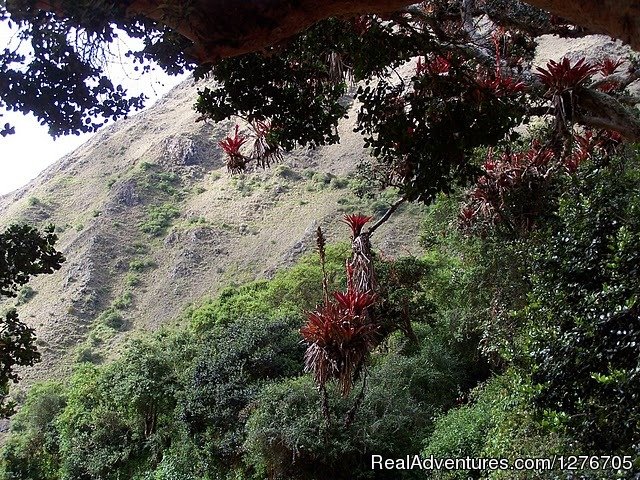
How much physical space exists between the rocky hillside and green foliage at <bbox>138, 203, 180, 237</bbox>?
0.07 metres

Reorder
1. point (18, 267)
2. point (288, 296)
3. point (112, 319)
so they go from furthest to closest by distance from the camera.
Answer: point (112, 319) → point (288, 296) → point (18, 267)

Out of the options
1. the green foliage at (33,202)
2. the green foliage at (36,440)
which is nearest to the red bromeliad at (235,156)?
the green foliage at (36,440)

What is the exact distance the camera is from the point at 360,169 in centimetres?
1096

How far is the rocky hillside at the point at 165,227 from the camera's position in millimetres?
27031

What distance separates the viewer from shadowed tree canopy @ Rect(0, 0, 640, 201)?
2.97 m

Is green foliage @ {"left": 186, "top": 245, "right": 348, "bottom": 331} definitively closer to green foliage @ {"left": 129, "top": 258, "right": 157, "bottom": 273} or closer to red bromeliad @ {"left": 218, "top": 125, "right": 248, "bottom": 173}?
red bromeliad @ {"left": 218, "top": 125, "right": 248, "bottom": 173}

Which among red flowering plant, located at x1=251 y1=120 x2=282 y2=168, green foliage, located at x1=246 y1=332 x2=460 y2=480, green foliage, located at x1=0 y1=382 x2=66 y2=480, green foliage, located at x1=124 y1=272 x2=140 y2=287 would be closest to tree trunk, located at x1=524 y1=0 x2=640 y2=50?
red flowering plant, located at x1=251 y1=120 x2=282 y2=168

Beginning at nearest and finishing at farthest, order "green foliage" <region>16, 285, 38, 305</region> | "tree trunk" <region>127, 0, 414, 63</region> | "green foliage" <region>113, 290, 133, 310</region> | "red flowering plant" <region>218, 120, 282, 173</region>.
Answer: "tree trunk" <region>127, 0, 414, 63</region> → "red flowering plant" <region>218, 120, 282, 173</region> → "green foliage" <region>113, 290, 133, 310</region> → "green foliage" <region>16, 285, 38, 305</region>

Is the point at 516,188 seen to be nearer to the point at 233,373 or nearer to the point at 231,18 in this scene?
the point at 231,18

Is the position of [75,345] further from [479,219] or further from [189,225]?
[479,219]

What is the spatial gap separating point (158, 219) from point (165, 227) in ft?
2.89

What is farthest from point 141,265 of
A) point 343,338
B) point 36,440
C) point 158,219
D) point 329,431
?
point 343,338

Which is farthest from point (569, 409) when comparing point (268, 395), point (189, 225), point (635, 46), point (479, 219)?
point (189, 225)

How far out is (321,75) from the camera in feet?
16.8
